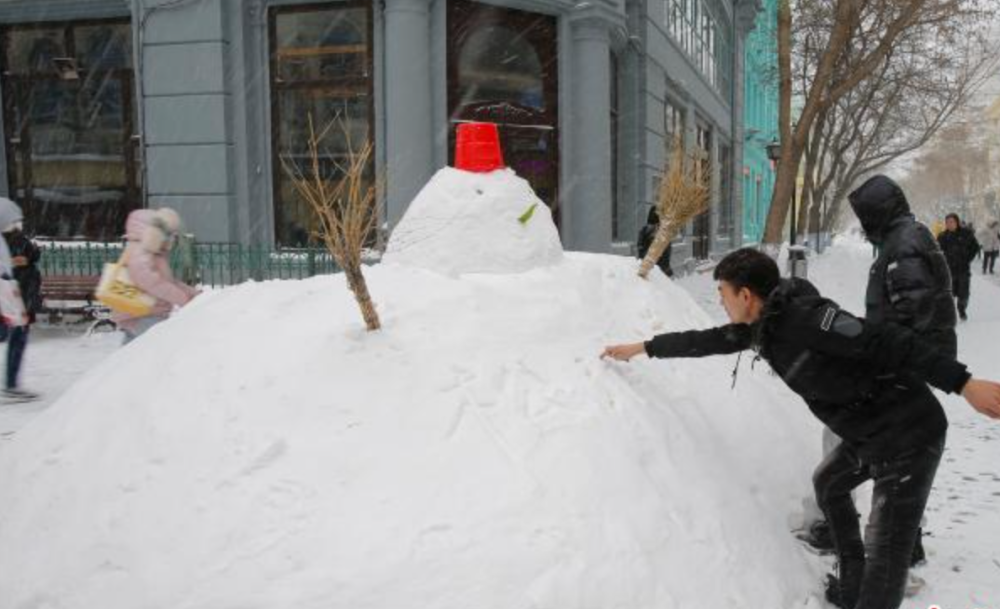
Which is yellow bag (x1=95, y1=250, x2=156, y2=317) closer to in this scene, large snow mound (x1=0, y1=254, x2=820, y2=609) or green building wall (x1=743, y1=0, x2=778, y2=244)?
large snow mound (x1=0, y1=254, x2=820, y2=609)

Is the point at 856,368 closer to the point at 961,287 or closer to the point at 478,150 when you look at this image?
the point at 478,150

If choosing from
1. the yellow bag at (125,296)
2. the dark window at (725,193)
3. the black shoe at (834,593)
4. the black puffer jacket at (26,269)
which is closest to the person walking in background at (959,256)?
the black shoe at (834,593)

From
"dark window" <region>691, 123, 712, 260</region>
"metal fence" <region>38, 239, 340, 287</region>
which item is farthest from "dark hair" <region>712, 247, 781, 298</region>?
"dark window" <region>691, 123, 712, 260</region>

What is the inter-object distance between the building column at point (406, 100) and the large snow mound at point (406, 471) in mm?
7284

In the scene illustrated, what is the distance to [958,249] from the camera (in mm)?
13320

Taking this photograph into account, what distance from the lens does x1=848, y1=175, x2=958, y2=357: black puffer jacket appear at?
3.65m

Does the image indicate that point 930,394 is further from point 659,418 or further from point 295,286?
point 295,286

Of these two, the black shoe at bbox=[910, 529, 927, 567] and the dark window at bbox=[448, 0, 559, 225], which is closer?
the black shoe at bbox=[910, 529, 927, 567]

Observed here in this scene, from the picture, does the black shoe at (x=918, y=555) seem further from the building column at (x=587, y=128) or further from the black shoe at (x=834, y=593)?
the building column at (x=587, y=128)

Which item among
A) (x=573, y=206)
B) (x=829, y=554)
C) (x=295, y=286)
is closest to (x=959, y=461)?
(x=829, y=554)

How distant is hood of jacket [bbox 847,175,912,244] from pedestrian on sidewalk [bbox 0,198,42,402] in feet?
22.0

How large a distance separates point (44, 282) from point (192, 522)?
389 inches

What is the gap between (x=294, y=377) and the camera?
3736 millimetres

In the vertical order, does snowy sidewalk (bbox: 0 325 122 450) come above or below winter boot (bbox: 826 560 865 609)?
above
